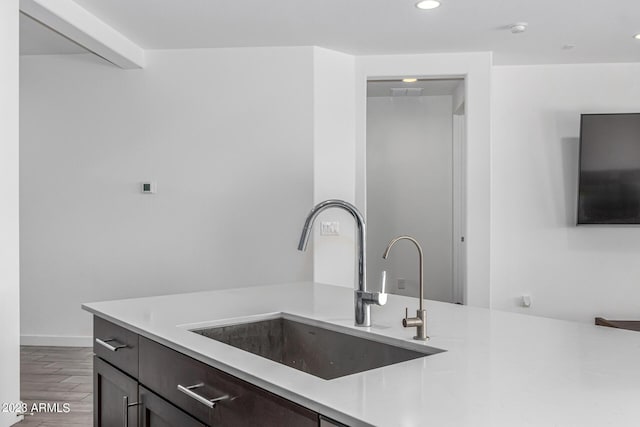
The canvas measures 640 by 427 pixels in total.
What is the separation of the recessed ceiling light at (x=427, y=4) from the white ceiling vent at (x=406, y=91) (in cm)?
248

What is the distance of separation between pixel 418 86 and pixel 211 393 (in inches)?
205

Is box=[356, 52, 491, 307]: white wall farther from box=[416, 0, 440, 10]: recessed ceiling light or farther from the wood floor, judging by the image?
the wood floor

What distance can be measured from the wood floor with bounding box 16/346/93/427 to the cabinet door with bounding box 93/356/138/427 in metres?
1.30

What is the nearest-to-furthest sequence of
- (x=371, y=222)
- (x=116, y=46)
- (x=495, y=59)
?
(x=116, y=46) < (x=495, y=59) < (x=371, y=222)

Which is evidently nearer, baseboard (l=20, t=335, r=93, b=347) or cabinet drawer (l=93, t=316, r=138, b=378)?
cabinet drawer (l=93, t=316, r=138, b=378)

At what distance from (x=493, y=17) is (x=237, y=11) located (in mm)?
1697

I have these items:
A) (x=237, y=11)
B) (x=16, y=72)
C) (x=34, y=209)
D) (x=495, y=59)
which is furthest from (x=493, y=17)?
(x=34, y=209)

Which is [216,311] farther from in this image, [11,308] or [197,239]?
[197,239]

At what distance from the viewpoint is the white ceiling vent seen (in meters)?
6.21

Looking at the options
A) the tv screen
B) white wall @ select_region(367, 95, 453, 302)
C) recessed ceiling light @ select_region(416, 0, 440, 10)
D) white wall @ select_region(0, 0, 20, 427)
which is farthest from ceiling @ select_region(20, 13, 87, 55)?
the tv screen

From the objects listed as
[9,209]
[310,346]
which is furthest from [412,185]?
[310,346]

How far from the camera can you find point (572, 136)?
17.2 feet

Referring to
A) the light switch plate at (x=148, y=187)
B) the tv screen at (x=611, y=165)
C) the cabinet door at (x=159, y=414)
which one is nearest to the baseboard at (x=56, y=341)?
the light switch plate at (x=148, y=187)

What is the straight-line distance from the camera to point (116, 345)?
1.80 meters
